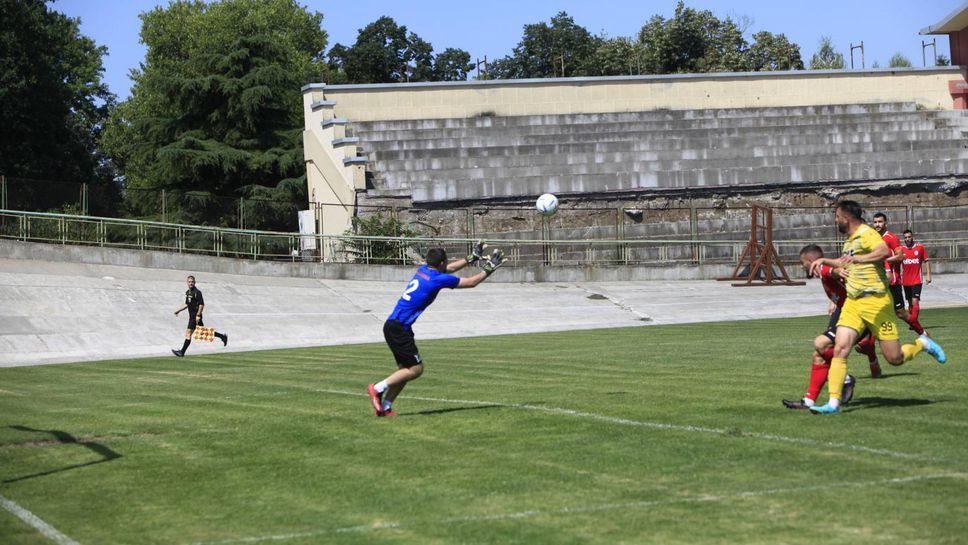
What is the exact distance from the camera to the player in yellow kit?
423 inches

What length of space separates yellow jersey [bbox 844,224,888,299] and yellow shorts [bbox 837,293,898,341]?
0.07 meters

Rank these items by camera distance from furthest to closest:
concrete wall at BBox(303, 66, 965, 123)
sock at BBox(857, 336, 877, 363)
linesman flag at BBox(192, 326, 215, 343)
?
concrete wall at BBox(303, 66, 965, 123) → linesman flag at BBox(192, 326, 215, 343) → sock at BBox(857, 336, 877, 363)

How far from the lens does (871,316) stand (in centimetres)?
1078

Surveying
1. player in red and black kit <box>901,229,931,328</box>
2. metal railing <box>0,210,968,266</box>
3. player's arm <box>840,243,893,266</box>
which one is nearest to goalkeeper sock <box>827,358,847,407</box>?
player's arm <box>840,243,893,266</box>

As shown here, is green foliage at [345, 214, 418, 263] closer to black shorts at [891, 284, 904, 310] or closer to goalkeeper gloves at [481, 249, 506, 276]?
black shorts at [891, 284, 904, 310]

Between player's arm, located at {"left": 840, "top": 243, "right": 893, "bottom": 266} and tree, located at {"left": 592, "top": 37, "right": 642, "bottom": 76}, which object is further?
tree, located at {"left": 592, "top": 37, "right": 642, "bottom": 76}

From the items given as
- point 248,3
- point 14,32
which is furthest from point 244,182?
point 248,3

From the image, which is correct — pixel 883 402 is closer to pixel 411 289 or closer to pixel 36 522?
pixel 411 289

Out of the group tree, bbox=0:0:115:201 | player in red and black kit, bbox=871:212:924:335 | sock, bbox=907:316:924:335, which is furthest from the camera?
tree, bbox=0:0:115:201

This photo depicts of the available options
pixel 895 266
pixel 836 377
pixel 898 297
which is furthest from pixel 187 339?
pixel 836 377

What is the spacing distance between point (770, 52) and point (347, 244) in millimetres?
55805

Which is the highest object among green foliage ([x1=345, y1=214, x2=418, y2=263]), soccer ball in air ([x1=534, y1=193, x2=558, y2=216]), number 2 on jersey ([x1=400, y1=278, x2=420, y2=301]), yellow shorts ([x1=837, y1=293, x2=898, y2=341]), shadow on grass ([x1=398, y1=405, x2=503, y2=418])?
soccer ball in air ([x1=534, y1=193, x2=558, y2=216])

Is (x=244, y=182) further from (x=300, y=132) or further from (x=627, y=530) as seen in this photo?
(x=627, y=530)

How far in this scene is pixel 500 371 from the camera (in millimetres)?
17734
